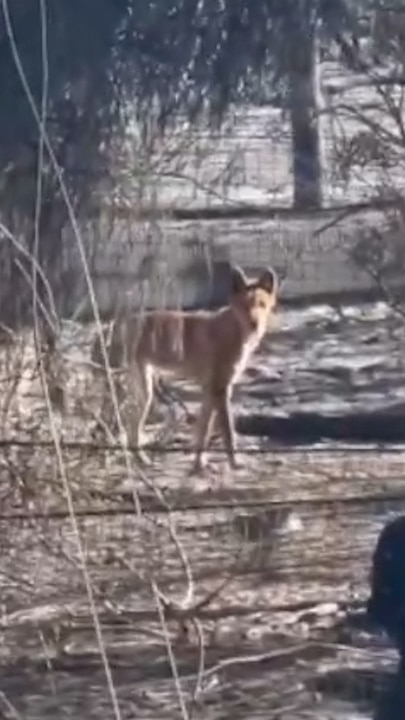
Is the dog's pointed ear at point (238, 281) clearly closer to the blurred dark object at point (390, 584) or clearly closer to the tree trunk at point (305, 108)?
the tree trunk at point (305, 108)

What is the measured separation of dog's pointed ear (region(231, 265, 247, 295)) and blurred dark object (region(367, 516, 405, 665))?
0.36 metres

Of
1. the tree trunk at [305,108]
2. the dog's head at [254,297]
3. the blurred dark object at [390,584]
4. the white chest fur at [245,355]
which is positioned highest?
the tree trunk at [305,108]

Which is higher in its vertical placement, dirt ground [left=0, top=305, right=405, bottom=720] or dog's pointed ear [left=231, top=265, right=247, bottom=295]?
dog's pointed ear [left=231, top=265, right=247, bottom=295]

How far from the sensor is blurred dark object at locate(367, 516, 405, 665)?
2.78 metres

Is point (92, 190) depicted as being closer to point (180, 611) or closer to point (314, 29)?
point (314, 29)

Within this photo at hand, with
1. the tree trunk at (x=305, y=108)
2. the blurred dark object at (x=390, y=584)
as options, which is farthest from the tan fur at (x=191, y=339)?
the blurred dark object at (x=390, y=584)

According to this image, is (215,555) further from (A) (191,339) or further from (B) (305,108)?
(B) (305,108)

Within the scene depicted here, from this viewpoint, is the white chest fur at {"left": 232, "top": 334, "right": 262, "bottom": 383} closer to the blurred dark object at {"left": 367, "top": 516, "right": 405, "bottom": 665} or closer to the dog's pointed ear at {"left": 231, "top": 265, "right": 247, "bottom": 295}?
the dog's pointed ear at {"left": 231, "top": 265, "right": 247, "bottom": 295}

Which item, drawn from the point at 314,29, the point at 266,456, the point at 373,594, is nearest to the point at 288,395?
the point at 266,456

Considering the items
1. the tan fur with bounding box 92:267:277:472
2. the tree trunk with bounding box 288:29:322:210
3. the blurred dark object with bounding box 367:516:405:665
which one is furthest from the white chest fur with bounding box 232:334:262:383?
the blurred dark object with bounding box 367:516:405:665

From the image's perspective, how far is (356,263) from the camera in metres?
2.73

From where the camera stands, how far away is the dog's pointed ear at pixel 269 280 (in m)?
2.71

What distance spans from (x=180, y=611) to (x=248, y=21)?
0.74 meters

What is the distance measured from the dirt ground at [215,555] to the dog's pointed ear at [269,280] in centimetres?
4
